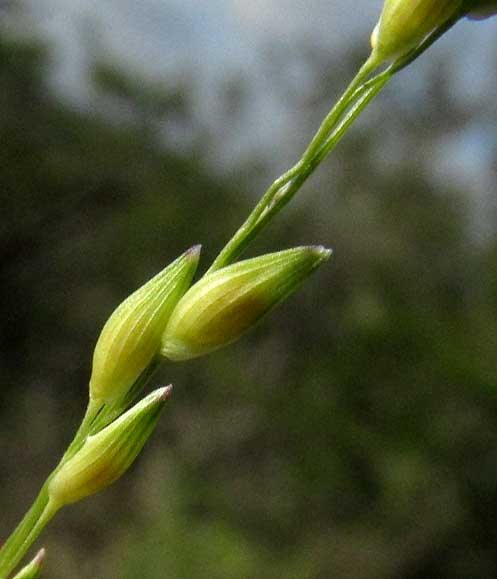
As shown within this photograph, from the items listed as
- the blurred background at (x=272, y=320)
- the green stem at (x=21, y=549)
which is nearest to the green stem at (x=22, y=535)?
the green stem at (x=21, y=549)

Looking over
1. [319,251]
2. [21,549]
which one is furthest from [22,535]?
A: [319,251]

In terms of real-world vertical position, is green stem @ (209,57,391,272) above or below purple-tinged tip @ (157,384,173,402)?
above

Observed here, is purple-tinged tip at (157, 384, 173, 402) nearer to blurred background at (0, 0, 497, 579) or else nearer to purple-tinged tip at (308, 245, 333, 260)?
purple-tinged tip at (308, 245, 333, 260)

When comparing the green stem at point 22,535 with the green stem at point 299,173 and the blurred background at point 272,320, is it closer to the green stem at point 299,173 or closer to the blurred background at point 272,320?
the green stem at point 299,173

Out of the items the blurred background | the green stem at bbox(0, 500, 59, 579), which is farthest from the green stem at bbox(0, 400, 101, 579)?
the blurred background

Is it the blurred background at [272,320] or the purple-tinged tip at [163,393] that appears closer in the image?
the purple-tinged tip at [163,393]

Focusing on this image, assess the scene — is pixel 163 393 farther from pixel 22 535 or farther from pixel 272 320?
pixel 272 320

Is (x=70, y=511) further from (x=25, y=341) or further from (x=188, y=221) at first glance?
(x=188, y=221)

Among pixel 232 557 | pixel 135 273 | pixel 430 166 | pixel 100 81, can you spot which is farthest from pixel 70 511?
pixel 430 166
